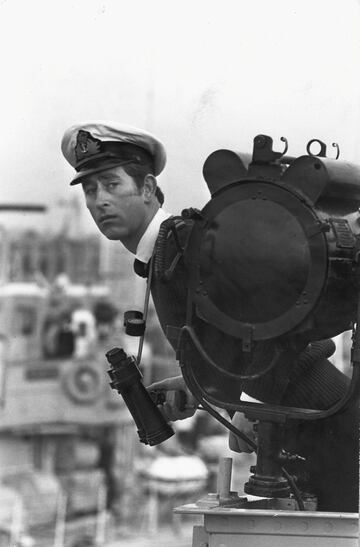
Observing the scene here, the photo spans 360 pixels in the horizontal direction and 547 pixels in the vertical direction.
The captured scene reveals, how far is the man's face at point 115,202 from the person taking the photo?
2.60 meters

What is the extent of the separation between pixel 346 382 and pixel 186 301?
0.52m

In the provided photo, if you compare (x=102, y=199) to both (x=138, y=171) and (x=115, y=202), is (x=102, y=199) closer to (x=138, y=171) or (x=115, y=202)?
(x=115, y=202)

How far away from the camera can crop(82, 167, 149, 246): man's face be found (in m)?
2.60

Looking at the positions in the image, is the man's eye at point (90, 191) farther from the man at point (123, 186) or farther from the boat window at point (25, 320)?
the boat window at point (25, 320)

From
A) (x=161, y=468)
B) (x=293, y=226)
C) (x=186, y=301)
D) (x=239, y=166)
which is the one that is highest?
(x=239, y=166)

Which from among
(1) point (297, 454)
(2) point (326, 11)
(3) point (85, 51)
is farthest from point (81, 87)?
(1) point (297, 454)

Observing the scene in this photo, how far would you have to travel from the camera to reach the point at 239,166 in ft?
7.82

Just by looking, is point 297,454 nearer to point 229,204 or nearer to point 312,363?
point 312,363

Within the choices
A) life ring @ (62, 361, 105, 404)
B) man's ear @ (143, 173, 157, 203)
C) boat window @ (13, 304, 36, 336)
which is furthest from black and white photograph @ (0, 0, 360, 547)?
life ring @ (62, 361, 105, 404)

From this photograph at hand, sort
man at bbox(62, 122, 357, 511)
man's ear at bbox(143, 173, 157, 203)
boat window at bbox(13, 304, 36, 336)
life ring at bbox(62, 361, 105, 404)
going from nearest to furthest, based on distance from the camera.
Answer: man at bbox(62, 122, 357, 511) → man's ear at bbox(143, 173, 157, 203) → boat window at bbox(13, 304, 36, 336) → life ring at bbox(62, 361, 105, 404)

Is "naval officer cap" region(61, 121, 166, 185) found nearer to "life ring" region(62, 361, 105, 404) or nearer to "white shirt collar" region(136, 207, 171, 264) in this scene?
"white shirt collar" region(136, 207, 171, 264)

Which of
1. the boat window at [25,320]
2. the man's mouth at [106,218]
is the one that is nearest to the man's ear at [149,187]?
the man's mouth at [106,218]

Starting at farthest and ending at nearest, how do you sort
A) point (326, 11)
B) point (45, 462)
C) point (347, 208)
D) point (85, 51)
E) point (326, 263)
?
point (45, 462) < point (85, 51) < point (326, 11) < point (347, 208) < point (326, 263)

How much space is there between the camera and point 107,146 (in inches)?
104
